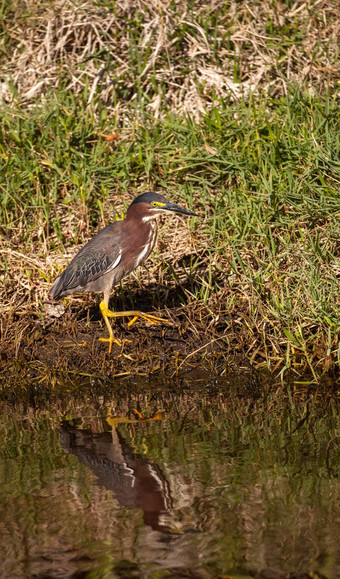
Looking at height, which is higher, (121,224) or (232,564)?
(121,224)

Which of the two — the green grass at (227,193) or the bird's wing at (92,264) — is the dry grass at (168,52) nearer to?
the green grass at (227,193)

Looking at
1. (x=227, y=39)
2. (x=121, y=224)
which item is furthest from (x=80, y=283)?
(x=227, y=39)

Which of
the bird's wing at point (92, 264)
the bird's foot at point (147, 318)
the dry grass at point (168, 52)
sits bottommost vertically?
the bird's foot at point (147, 318)

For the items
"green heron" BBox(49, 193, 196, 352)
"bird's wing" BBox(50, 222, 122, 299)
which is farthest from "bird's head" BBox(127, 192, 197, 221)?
"bird's wing" BBox(50, 222, 122, 299)

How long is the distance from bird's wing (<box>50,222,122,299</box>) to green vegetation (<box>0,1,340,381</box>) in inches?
14.3

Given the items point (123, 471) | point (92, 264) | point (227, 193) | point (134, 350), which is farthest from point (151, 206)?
point (123, 471)

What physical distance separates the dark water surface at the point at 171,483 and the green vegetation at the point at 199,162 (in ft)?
2.32

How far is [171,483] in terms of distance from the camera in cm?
371

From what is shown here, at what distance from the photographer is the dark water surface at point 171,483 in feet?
10.2

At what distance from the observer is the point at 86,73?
7539 millimetres

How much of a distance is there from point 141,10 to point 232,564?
603 centimetres

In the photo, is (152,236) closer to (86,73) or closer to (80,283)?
(80,283)

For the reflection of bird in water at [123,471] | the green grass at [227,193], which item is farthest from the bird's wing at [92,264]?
the reflection of bird in water at [123,471]

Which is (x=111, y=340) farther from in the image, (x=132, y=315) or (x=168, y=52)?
(x=168, y=52)
